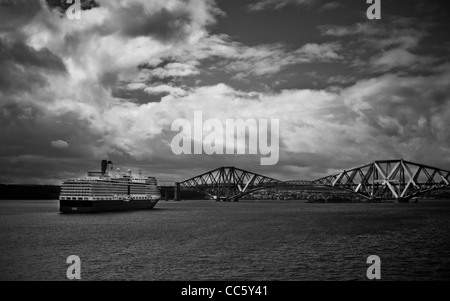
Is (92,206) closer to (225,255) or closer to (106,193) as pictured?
(106,193)

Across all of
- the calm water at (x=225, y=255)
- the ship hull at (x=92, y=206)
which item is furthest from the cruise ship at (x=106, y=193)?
the calm water at (x=225, y=255)

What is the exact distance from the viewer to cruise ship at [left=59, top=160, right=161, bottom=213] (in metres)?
96.0

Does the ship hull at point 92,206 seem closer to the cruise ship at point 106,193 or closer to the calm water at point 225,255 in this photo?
the cruise ship at point 106,193

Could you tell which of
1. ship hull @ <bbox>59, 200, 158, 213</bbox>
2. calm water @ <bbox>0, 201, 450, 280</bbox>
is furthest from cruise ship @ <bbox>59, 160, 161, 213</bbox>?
calm water @ <bbox>0, 201, 450, 280</bbox>

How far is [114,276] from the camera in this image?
28.8 m

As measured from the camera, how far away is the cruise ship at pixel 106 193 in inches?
3780

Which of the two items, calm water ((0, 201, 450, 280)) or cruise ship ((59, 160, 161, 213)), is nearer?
calm water ((0, 201, 450, 280))

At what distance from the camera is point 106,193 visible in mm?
104500

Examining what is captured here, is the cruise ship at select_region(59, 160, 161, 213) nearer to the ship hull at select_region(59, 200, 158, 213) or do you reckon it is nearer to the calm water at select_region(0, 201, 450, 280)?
the ship hull at select_region(59, 200, 158, 213)

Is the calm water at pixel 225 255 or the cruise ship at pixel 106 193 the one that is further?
the cruise ship at pixel 106 193
